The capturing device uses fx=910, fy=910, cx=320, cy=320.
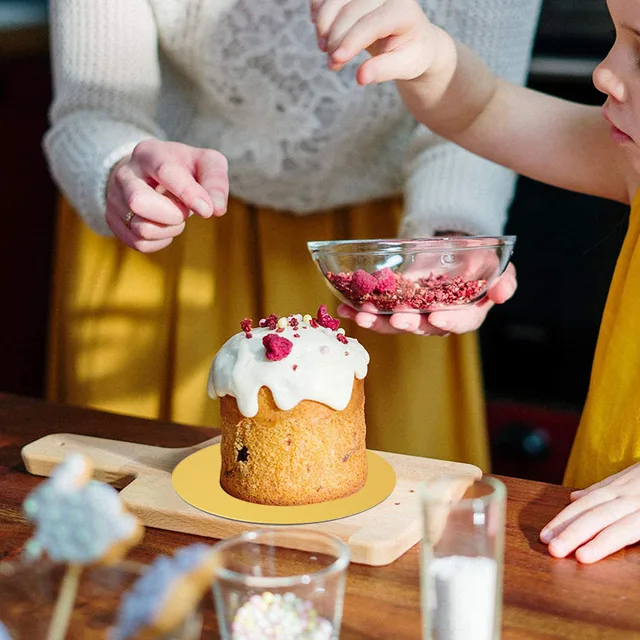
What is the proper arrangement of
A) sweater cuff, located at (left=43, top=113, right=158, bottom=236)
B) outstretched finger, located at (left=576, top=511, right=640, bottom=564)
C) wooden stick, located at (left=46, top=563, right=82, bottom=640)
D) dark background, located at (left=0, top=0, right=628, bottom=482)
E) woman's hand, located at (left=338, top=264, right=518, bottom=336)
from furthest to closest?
1. dark background, located at (left=0, top=0, right=628, bottom=482)
2. sweater cuff, located at (left=43, top=113, right=158, bottom=236)
3. woman's hand, located at (left=338, top=264, right=518, bottom=336)
4. outstretched finger, located at (left=576, top=511, right=640, bottom=564)
5. wooden stick, located at (left=46, top=563, right=82, bottom=640)

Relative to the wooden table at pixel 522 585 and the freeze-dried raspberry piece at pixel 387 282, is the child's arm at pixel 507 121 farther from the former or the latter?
the wooden table at pixel 522 585

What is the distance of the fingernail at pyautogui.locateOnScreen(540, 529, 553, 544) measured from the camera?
0.80 m

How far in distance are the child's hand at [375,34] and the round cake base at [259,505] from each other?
1.39 feet

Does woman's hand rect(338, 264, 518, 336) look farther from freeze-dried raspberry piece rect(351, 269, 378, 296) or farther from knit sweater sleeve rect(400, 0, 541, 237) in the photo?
knit sweater sleeve rect(400, 0, 541, 237)

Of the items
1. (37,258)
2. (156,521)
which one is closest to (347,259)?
(156,521)

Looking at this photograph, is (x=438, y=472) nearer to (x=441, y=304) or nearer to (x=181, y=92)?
Answer: (x=441, y=304)

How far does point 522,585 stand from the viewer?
73 cm

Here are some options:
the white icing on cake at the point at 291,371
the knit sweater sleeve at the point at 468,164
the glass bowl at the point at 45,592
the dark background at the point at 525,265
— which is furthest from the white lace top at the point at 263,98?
the glass bowl at the point at 45,592

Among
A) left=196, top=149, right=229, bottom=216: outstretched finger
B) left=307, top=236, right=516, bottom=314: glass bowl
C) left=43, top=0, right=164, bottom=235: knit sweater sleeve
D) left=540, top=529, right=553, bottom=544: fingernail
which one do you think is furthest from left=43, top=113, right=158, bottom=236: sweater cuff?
left=540, top=529, right=553, bottom=544: fingernail

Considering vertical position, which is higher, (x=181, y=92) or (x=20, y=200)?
(x=181, y=92)

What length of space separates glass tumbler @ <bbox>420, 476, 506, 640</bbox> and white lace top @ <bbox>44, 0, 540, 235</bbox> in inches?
31.4

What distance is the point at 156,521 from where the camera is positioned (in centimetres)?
86

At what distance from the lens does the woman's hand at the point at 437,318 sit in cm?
110

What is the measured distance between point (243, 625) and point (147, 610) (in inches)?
8.7
